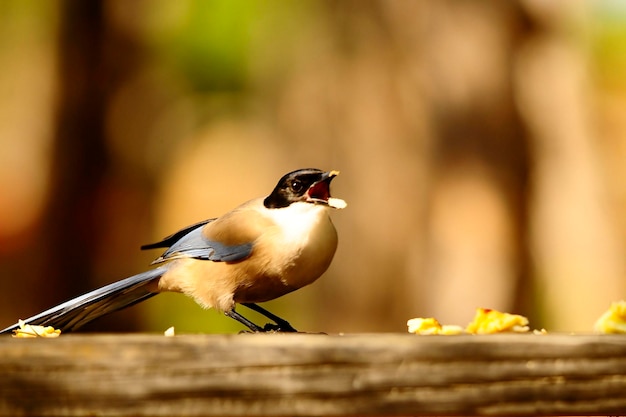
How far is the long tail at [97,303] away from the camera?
6.92 ft

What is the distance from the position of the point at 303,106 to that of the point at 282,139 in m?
0.36

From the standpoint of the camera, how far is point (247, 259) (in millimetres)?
2305

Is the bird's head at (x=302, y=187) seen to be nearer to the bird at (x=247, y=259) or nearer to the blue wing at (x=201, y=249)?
the bird at (x=247, y=259)

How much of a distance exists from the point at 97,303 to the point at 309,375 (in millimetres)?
1071

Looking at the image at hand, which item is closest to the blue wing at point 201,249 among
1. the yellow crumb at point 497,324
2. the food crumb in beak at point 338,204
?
the food crumb in beak at point 338,204

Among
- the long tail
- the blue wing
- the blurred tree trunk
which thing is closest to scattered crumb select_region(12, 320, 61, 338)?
the long tail

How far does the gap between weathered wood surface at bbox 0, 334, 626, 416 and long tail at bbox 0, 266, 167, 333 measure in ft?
2.30

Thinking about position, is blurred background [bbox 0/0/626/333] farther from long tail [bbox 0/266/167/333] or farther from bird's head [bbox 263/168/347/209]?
long tail [bbox 0/266/167/333]

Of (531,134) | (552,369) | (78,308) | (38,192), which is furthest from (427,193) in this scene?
(552,369)

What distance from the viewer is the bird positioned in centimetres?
219

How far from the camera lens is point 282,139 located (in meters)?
8.16

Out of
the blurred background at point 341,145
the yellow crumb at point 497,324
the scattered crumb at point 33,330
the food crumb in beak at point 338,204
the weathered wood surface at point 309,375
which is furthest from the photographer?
the blurred background at point 341,145

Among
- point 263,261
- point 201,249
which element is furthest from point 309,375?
point 201,249

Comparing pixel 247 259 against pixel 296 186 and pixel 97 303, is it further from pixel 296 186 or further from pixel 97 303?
Answer: pixel 97 303
